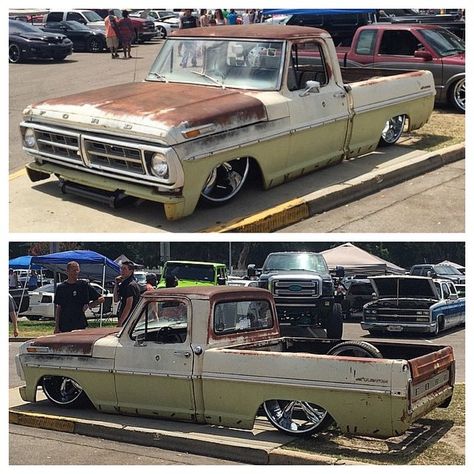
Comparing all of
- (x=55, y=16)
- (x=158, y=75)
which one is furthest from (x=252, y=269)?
(x=55, y=16)

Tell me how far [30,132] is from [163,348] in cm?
346

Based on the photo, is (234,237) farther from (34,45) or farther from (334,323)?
(34,45)

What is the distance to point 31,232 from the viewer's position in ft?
28.6

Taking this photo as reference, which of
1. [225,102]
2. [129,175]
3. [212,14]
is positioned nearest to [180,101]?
[225,102]

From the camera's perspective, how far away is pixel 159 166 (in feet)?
26.8

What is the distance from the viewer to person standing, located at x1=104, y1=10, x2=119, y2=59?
20516mm

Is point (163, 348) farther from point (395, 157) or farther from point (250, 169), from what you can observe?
point (395, 157)

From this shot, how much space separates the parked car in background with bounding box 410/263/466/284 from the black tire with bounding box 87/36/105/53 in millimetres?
10731

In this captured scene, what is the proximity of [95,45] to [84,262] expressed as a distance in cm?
1173

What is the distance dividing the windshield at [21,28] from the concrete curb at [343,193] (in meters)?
13.7

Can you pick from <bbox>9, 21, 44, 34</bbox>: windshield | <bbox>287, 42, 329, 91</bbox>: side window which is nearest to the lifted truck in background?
<bbox>287, 42, 329, 91</bbox>: side window

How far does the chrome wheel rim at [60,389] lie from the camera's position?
8.41 m

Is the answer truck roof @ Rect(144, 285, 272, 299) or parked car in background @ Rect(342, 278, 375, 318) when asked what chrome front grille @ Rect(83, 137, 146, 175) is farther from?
parked car in background @ Rect(342, 278, 375, 318)

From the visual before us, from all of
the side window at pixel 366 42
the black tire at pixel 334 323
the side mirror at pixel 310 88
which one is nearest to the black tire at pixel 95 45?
the side window at pixel 366 42
